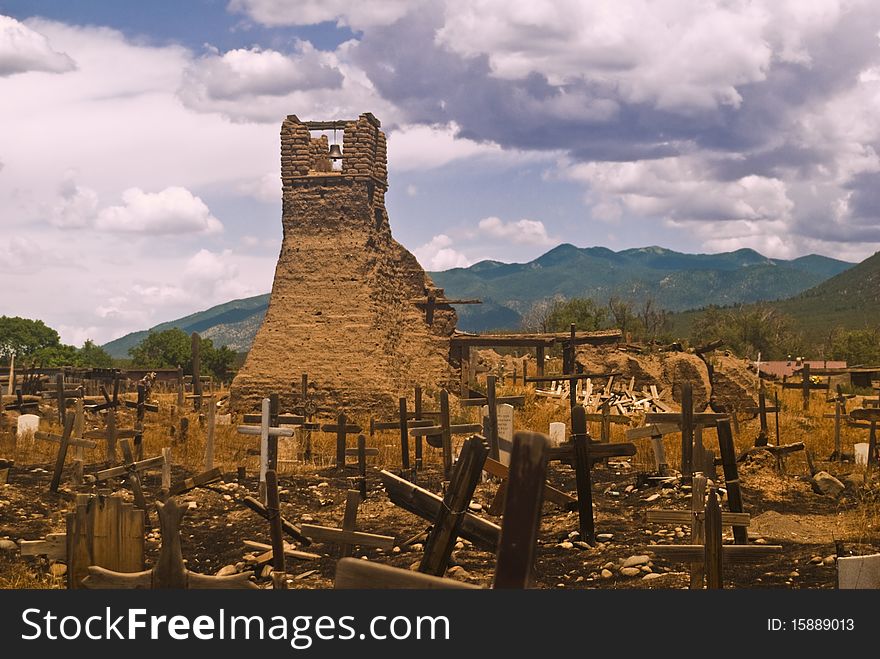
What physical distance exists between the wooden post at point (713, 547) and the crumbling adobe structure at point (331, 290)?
24.1 metres

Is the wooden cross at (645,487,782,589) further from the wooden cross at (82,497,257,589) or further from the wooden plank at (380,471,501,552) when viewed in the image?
the wooden cross at (82,497,257,589)

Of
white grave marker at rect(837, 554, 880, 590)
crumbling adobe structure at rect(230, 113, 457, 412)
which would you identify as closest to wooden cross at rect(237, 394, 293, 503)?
white grave marker at rect(837, 554, 880, 590)

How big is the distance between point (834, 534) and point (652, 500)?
304 cm

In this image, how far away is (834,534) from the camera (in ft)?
42.9

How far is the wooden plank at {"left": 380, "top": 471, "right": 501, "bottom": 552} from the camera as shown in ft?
22.2

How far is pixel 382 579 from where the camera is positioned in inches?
169

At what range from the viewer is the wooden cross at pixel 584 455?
40.9 feet

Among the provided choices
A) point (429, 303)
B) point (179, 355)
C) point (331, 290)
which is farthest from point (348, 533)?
point (179, 355)

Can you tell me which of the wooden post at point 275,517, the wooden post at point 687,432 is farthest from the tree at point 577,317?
the wooden post at point 275,517

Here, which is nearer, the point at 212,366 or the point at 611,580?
the point at 611,580

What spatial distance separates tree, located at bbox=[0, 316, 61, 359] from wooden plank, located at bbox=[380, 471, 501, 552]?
258 ft

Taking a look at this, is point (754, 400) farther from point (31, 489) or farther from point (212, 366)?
point (212, 366)

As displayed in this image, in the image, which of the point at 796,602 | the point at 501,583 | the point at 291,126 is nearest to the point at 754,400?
the point at 291,126

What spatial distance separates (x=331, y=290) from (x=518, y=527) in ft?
96.1
